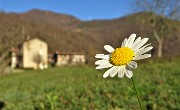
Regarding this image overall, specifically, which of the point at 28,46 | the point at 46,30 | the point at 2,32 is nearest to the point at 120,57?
the point at 2,32

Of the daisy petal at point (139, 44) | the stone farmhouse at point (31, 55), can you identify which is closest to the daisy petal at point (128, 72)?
the daisy petal at point (139, 44)

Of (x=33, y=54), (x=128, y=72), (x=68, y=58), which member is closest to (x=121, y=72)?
(x=128, y=72)

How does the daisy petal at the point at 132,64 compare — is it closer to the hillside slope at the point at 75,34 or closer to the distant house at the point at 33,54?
the hillside slope at the point at 75,34

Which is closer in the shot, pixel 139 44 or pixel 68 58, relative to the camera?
pixel 139 44

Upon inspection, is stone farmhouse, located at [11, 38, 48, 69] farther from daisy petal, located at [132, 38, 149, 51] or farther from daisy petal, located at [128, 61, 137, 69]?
daisy petal, located at [128, 61, 137, 69]

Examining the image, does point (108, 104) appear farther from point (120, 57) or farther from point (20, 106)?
point (120, 57)

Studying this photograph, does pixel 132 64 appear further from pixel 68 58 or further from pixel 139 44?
pixel 68 58

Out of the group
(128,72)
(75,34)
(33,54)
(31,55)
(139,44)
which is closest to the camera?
(128,72)
